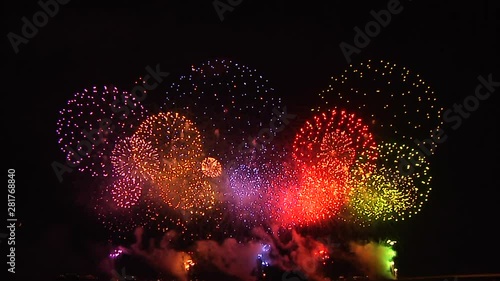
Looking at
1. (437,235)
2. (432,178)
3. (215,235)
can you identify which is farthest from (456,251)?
(215,235)

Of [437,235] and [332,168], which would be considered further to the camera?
[437,235]

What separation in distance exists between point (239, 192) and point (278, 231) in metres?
5.96

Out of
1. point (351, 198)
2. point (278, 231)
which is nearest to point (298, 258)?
point (278, 231)

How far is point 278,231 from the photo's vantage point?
1256 inches

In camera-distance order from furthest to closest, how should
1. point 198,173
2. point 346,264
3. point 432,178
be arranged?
point 432,178 → point 346,264 → point 198,173

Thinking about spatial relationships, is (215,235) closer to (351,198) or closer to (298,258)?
(298,258)

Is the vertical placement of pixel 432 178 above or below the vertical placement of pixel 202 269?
above

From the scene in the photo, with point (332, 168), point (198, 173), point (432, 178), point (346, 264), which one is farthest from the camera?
point (432, 178)

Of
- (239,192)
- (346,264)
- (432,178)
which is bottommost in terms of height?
(346,264)

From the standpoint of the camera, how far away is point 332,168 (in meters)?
24.3

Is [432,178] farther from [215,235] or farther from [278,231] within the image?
[215,235]

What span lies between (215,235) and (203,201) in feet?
20.2

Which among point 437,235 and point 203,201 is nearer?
point 203,201

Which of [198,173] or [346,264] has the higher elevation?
[198,173]
